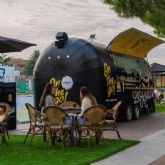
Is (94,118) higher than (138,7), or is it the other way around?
(138,7)

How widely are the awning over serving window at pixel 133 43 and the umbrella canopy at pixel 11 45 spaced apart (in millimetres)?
6182

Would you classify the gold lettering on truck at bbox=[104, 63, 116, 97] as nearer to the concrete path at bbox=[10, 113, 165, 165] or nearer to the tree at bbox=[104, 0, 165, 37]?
the concrete path at bbox=[10, 113, 165, 165]

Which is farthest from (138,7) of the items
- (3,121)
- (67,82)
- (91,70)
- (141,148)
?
(67,82)

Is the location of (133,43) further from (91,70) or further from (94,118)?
(94,118)

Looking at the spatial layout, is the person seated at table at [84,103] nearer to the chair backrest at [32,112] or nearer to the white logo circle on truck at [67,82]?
the chair backrest at [32,112]

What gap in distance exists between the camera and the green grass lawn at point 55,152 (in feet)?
31.4

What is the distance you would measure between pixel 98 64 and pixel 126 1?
644cm

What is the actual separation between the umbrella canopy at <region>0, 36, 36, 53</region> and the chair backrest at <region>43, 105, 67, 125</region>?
85.6 inches

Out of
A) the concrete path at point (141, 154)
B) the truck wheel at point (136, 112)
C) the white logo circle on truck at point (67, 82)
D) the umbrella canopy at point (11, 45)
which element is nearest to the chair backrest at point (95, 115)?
the concrete path at point (141, 154)

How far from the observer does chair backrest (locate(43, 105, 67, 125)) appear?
11.3m

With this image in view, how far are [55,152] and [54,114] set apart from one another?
0.99 m

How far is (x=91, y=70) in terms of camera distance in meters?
17.6

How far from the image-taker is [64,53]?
17797mm

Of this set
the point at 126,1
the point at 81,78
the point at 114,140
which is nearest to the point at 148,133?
the point at 114,140
